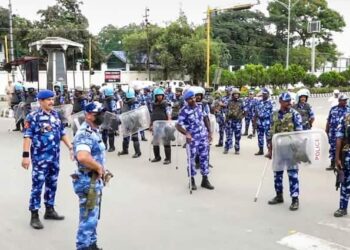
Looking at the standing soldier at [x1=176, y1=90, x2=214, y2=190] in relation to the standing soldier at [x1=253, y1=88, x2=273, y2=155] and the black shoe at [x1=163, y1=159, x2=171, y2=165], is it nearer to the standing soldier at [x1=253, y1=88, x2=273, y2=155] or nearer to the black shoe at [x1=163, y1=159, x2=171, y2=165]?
the black shoe at [x1=163, y1=159, x2=171, y2=165]

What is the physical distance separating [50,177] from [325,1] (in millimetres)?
62686

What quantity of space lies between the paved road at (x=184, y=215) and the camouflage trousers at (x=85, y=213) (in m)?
0.70

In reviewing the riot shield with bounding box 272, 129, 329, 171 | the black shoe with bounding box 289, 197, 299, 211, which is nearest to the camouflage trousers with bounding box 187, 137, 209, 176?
the riot shield with bounding box 272, 129, 329, 171

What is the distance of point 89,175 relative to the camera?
434cm

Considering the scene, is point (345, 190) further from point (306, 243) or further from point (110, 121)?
point (110, 121)

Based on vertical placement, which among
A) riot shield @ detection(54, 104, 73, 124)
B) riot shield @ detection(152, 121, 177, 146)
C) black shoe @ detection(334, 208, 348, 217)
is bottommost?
black shoe @ detection(334, 208, 348, 217)

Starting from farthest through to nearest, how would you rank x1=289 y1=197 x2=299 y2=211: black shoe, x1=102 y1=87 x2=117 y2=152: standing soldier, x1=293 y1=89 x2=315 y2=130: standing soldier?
x1=102 y1=87 x2=117 y2=152: standing soldier < x1=293 y1=89 x2=315 y2=130: standing soldier < x1=289 y1=197 x2=299 y2=211: black shoe

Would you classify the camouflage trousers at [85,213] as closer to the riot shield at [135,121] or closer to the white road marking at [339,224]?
the white road marking at [339,224]

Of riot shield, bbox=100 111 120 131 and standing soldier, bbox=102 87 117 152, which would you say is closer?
riot shield, bbox=100 111 120 131

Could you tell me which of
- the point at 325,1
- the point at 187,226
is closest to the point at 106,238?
the point at 187,226

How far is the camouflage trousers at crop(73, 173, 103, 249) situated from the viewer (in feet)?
14.3

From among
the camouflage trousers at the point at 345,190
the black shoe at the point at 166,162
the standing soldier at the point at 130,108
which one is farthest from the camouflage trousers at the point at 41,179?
the standing soldier at the point at 130,108

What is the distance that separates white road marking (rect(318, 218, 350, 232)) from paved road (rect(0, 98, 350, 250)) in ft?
0.04

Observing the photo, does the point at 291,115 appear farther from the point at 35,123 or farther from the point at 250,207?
the point at 35,123
